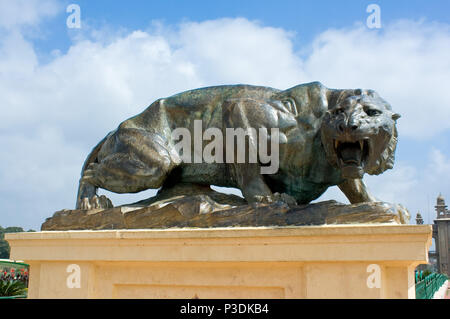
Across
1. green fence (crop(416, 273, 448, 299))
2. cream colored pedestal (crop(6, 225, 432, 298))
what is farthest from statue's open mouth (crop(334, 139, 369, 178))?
green fence (crop(416, 273, 448, 299))

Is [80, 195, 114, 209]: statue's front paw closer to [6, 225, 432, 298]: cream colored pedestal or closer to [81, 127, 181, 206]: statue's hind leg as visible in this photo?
[81, 127, 181, 206]: statue's hind leg

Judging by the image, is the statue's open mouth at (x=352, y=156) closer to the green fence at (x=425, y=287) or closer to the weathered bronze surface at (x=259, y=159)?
the weathered bronze surface at (x=259, y=159)

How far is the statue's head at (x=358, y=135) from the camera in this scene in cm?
416

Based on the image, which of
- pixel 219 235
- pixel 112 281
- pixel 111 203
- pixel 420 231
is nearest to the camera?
pixel 420 231

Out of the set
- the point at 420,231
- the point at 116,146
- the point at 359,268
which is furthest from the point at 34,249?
the point at 420,231

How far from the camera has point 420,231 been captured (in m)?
3.54

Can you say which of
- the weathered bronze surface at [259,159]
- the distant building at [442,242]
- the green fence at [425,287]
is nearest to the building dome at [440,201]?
the distant building at [442,242]

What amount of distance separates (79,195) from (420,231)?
11.1 ft

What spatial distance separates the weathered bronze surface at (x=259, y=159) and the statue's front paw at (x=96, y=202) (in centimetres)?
1

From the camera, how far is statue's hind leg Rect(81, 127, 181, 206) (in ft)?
16.3

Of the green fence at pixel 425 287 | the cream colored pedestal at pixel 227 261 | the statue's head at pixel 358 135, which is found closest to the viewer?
the cream colored pedestal at pixel 227 261

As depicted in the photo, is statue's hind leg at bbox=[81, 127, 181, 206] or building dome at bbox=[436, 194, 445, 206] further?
building dome at bbox=[436, 194, 445, 206]

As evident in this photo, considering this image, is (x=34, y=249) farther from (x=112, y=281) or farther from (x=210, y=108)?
(x=210, y=108)

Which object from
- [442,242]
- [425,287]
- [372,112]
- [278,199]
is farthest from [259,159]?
[442,242]
